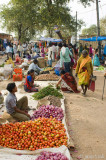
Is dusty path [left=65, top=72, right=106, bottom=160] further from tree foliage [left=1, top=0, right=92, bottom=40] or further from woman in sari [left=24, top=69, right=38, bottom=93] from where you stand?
tree foliage [left=1, top=0, right=92, bottom=40]

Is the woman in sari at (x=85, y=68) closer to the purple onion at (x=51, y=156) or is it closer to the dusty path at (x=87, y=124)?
the dusty path at (x=87, y=124)

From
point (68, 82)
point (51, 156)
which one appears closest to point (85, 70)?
point (68, 82)

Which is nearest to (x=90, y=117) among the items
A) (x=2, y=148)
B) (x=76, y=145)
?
(x=76, y=145)

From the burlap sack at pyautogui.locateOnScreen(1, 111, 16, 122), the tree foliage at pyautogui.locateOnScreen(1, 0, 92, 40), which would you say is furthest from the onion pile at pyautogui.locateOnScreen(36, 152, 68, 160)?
the tree foliage at pyautogui.locateOnScreen(1, 0, 92, 40)

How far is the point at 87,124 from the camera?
4324 millimetres

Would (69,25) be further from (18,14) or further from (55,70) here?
(55,70)

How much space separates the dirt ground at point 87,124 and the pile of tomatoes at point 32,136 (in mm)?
400

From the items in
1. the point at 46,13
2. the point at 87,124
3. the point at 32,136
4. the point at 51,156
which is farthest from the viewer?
the point at 46,13

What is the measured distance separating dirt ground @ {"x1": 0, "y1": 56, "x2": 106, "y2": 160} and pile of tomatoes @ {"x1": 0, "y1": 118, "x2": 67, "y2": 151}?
1.31ft

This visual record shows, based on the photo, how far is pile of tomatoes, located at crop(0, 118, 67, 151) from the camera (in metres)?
3.14

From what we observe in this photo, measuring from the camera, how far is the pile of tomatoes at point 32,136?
124 inches

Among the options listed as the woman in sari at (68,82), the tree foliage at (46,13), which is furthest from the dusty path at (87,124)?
the tree foliage at (46,13)

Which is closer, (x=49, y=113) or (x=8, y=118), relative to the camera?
(x=8, y=118)

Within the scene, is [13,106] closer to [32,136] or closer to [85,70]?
[32,136]
